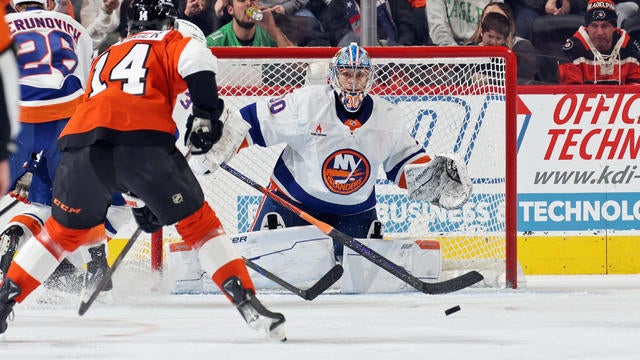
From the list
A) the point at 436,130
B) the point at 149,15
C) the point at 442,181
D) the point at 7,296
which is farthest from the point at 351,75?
the point at 7,296

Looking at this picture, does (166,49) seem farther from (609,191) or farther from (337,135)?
(609,191)

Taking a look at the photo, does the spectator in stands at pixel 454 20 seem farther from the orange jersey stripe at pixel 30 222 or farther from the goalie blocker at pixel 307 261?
the orange jersey stripe at pixel 30 222

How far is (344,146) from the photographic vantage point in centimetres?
492

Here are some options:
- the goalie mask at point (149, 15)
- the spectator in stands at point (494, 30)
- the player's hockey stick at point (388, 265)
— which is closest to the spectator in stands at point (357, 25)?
the spectator in stands at point (494, 30)

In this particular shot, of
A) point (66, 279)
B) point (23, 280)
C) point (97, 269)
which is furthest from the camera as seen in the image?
point (66, 279)

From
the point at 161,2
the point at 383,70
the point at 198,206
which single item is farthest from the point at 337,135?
the point at 198,206

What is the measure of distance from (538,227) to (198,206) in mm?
3060

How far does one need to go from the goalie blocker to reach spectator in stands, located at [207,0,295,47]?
1495 millimetres

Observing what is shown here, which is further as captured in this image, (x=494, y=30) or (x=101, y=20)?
(x=494, y=30)

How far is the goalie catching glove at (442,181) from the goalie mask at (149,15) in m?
1.51

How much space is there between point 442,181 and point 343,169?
15.8 inches

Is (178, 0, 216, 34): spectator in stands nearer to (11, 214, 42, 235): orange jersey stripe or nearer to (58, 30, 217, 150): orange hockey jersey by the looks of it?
(11, 214, 42, 235): orange jersey stripe

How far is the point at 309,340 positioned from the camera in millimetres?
3295

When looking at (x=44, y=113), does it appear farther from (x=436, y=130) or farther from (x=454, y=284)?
(x=436, y=130)
